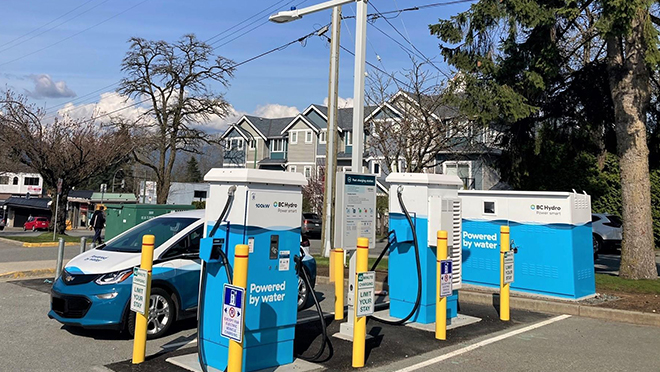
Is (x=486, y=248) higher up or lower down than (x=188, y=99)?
lower down

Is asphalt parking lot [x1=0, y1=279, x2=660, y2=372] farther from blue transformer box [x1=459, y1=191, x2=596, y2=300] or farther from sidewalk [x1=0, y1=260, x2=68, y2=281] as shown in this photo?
sidewalk [x1=0, y1=260, x2=68, y2=281]

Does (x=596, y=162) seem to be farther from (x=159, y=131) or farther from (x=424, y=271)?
(x=159, y=131)

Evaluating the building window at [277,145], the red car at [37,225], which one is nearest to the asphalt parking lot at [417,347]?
the building window at [277,145]

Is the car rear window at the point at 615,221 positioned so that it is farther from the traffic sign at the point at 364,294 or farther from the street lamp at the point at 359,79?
the traffic sign at the point at 364,294

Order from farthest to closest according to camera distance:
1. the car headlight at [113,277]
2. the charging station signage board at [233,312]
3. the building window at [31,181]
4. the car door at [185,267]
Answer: the building window at [31,181] < the car door at [185,267] < the car headlight at [113,277] < the charging station signage board at [233,312]

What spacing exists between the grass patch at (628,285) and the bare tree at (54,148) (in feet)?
82.1

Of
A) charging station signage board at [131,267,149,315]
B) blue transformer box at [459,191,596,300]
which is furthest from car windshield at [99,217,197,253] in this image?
blue transformer box at [459,191,596,300]

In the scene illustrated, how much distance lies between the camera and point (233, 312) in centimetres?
506

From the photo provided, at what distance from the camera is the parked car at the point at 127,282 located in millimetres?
6996

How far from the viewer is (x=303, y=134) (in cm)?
5394

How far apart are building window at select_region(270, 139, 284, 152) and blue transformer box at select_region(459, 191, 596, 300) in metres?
46.1

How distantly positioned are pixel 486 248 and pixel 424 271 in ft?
12.7

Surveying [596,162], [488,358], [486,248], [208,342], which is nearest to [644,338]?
[488,358]

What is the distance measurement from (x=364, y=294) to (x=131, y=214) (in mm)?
12914
